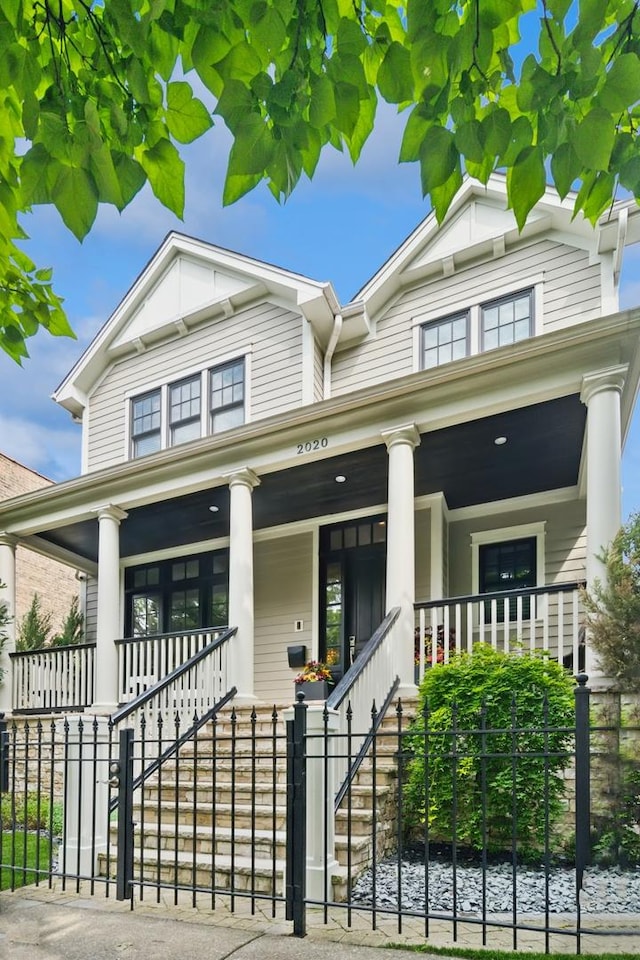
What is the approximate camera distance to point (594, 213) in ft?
8.00

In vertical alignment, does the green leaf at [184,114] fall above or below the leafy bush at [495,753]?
above

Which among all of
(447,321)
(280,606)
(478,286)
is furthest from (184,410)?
(478,286)

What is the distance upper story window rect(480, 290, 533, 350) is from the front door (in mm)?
3060

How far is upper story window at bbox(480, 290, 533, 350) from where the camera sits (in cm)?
998

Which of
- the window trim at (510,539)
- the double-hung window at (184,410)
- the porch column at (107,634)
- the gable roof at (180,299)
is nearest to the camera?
the window trim at (510,539)

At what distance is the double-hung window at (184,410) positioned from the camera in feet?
39.5

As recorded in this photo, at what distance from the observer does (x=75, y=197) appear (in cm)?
209

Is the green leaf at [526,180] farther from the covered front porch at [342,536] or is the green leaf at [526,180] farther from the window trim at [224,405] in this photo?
the window trim at [224,405]

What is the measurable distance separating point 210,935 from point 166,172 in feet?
13.9

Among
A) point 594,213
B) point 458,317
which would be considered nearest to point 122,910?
point 594,213

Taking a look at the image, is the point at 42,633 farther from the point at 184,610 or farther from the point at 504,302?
the point at 504,302

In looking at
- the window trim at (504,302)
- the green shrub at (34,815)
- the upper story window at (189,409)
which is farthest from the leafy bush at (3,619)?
the window trim at (504,302)

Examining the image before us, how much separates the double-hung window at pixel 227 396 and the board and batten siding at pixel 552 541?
399cm

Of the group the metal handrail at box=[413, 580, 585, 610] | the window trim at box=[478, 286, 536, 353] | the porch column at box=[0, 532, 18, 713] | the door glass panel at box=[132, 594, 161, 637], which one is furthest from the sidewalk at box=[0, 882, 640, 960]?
the door glass panel at box=[132, 594, 161, 637]
